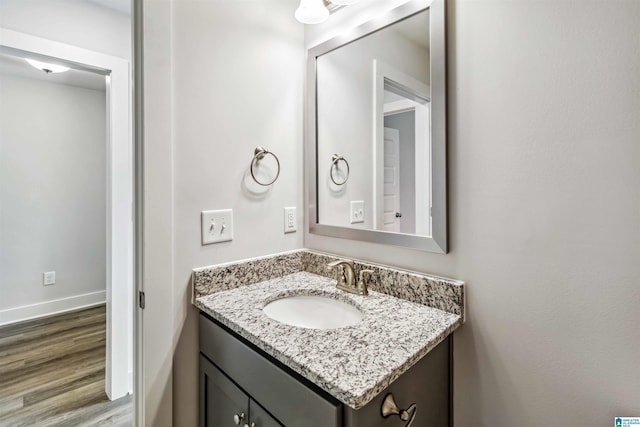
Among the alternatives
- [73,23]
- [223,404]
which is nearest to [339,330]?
[223,404]

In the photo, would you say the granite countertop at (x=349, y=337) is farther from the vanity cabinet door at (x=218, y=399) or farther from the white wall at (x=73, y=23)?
the white wall at (x=73, y=23)

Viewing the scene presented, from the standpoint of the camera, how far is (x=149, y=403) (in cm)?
103

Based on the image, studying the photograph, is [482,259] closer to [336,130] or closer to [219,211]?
[336,130]

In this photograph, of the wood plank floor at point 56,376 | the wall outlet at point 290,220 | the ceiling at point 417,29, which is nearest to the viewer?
the ceiling at point 417,29

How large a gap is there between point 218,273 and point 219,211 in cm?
23

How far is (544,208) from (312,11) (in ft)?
3.45

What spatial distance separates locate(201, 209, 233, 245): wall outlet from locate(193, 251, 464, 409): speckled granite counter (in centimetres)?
11

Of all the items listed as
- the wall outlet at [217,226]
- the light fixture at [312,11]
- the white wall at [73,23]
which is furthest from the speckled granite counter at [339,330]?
the white wall at [73,23]

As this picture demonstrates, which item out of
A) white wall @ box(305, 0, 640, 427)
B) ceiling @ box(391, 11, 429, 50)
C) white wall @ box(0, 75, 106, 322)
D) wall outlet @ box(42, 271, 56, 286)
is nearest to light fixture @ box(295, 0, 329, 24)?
ceiling @ box(391, 11, 429, 50)

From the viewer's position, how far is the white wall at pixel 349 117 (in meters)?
1.19

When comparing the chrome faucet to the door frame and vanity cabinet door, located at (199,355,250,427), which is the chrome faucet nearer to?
vanity cabinet door, located at (199,355,250,427)

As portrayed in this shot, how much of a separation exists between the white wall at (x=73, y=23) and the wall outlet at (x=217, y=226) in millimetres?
1329

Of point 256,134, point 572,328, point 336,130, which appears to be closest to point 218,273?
point 256,134

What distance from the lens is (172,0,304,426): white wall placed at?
1.08 meters
